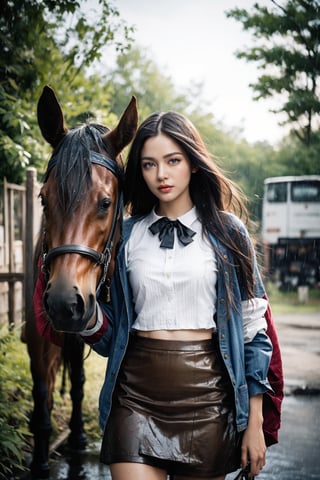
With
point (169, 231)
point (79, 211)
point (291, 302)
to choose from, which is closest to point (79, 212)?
point (79, 211)

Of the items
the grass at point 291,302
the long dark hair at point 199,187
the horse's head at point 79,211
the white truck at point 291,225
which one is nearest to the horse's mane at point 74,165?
the horse's head at point 79,211

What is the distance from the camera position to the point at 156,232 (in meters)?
2.37

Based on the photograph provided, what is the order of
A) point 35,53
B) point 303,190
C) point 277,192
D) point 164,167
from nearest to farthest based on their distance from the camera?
point 164,167, point 35,53, point 303,190, point 277,192

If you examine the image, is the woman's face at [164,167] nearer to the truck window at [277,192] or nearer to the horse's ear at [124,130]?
the horse's ear at [124,130]

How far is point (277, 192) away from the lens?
68.5 ft

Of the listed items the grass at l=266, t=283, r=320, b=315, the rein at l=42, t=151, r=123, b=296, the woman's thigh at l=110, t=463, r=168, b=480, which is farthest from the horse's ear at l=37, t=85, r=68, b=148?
the grass at l=266, t=283, r=320, b=315

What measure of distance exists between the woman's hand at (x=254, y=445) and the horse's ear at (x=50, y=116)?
1.34 metres

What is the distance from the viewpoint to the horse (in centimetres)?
199

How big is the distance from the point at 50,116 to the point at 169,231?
0.68m

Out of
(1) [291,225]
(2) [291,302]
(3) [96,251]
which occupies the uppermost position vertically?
(3) [96,251]

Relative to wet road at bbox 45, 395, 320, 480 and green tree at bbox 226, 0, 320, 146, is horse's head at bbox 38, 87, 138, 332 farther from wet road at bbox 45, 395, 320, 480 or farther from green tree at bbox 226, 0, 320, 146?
green tree at bbox 226, 0, 320, 146

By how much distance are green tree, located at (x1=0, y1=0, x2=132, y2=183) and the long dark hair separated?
2520 millimetres

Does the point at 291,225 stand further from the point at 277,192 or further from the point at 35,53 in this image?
the point at 35,53

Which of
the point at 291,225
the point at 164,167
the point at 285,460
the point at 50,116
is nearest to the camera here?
the point at 164,167
